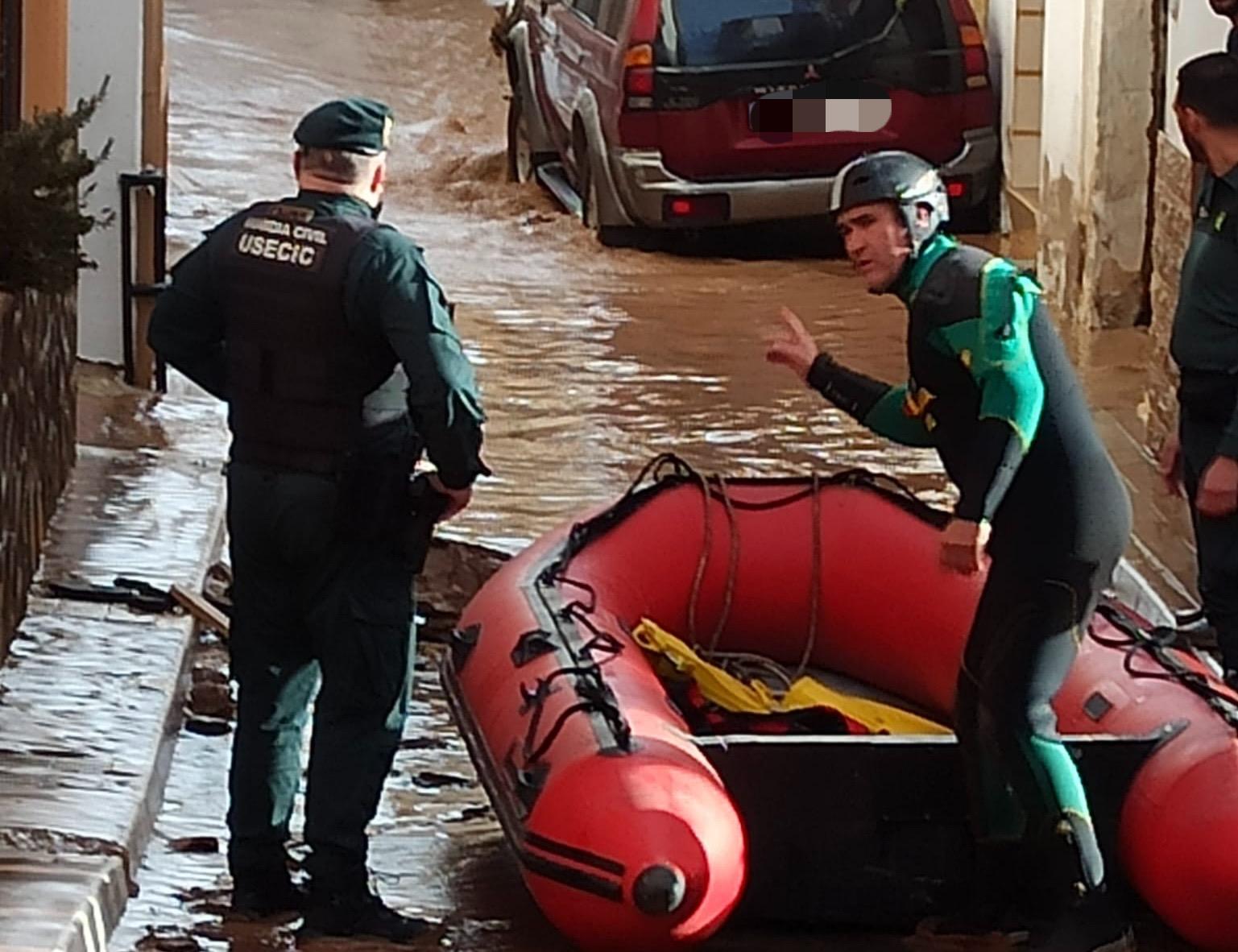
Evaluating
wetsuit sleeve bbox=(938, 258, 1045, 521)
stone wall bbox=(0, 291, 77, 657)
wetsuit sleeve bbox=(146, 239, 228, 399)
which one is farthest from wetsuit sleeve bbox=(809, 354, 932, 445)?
stone wall bbox=(0, 291, 77, 657)

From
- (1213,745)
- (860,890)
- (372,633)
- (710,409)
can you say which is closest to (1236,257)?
(1213,745)

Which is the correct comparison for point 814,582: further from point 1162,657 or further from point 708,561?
point 1162,657

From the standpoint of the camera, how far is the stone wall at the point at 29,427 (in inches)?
292

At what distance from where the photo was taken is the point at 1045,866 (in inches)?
229

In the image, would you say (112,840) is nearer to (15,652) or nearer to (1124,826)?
(15,652)

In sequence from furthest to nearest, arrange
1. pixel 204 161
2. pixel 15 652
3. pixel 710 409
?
pixel 204 161, pixel 710 409, pixel 15 652

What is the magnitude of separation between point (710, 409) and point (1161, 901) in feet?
19.7

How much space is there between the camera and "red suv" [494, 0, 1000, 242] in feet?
47.8

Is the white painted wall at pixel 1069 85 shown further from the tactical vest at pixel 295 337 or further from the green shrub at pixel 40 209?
the tactical vest at pixel 295 337

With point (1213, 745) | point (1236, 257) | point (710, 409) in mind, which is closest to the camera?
point (1213, 745)

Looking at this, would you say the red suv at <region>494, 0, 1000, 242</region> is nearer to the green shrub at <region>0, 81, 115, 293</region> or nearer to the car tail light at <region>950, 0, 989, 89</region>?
the car tail light at <region>950, 0, 989, 89</region>

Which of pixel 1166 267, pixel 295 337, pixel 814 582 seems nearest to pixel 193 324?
pixel 295 337

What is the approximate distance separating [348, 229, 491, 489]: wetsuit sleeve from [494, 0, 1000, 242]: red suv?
8.88 m

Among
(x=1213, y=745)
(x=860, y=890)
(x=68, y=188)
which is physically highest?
(x=68, y=188)
